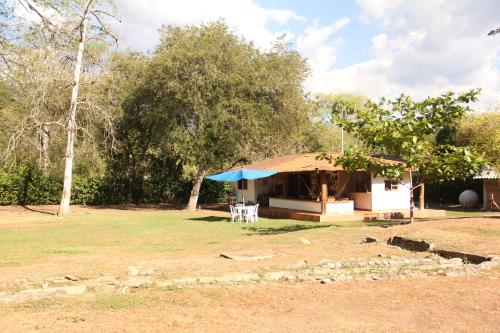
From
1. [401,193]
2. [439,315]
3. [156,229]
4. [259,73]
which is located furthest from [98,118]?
[439,315]

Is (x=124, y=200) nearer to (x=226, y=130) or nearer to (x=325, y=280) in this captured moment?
(x=226, y=130)

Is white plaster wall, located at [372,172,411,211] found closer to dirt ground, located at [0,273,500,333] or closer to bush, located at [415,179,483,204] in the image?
bush, located at [415,179,483,204]

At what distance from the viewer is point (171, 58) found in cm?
2722

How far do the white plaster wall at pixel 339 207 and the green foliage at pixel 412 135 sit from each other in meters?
6.62

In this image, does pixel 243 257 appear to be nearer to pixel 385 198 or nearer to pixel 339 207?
pixel 339 207

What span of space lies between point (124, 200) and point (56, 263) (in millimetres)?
24363

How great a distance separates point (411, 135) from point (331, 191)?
32.5ft

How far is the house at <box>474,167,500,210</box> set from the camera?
2973 centimetres

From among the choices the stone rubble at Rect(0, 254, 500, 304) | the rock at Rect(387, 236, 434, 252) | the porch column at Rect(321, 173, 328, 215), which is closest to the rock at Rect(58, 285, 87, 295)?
the stone rubble at Rect(0, 254, 500, 304)

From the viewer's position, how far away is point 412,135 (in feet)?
53.3

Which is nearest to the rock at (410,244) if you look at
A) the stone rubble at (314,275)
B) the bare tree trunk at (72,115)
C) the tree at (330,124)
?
the stone rubble at (314,275)

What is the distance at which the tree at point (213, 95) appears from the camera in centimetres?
2747

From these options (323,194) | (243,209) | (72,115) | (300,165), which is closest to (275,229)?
(243,209)

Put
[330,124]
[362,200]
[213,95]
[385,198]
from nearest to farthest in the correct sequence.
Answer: [385,198] → [362,200] → [213,95] → [330,124]
